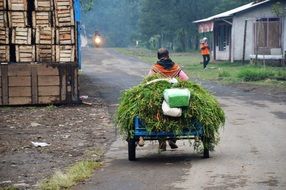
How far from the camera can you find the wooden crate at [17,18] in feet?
61.3

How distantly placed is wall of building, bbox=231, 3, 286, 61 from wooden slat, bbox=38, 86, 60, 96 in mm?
22764

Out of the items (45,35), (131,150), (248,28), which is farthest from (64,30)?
(248,28)

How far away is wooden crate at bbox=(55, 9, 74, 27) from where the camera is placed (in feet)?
61.1

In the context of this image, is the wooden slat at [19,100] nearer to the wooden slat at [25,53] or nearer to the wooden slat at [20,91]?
the wooden slat at [20,91]

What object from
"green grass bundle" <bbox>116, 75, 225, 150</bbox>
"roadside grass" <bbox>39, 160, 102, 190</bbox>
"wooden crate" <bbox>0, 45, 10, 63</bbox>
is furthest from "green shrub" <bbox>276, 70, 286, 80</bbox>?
"roadside grass" <bbox>39, 160, 102, 190</bbox>

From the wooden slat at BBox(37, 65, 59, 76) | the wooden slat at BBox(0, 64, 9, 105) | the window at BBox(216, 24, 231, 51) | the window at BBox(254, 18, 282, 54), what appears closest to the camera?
the wooden slat at BBox(0, 64, 9, 105)

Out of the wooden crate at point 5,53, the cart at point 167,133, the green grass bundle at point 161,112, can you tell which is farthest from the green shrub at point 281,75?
the cart at point 167,133

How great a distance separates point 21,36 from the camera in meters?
18.7

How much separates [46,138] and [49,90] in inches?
210

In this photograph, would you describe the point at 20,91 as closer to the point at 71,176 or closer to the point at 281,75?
the point at 71,176

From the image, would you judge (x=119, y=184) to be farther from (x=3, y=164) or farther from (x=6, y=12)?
(x=6, y=12)

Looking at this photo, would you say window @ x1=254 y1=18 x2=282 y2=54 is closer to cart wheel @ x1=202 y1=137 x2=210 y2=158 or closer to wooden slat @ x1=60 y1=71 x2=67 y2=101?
wooden slat @ x1=60 y1=71 x2=67 y2=101

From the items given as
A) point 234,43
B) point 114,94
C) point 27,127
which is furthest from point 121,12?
point 27,127

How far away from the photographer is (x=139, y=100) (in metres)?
10.2
